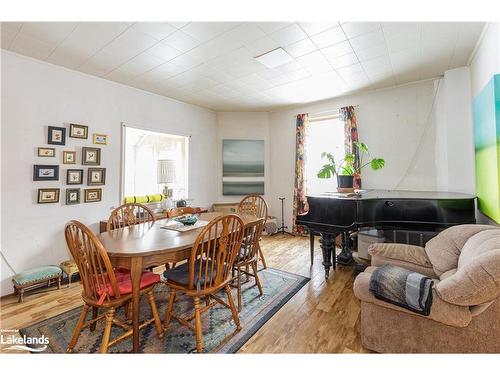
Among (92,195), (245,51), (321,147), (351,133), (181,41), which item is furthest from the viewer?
(321,147)

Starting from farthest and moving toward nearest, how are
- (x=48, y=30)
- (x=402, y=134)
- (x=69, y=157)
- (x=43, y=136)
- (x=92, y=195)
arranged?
1. (x=402, y=134)
2. (x=92, y=195)
3. (x=69, y=157)
4. (x=43, y=136)
5. (x=48, y=30)

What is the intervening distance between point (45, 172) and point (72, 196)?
16.0 inches

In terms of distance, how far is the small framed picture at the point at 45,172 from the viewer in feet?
9.00

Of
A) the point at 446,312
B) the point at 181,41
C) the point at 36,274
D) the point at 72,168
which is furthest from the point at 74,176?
the point at 446,312

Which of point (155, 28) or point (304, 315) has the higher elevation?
point (155, 28)

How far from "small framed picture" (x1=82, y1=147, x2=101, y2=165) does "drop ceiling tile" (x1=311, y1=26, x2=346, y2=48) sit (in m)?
3.10

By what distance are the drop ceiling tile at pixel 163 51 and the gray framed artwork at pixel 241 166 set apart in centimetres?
249

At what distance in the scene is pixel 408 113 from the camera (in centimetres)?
370

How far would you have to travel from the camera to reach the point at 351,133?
13.6ft

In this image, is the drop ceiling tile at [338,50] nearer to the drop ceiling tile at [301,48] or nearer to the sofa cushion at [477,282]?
the drop ceiling tile at [301,48]

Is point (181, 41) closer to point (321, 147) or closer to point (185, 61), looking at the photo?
point (185, 61)

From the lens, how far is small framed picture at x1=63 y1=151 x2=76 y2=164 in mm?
2980

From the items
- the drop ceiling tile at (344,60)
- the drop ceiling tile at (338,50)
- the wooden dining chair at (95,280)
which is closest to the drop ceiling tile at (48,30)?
the wooden dining chair at (95,280)
